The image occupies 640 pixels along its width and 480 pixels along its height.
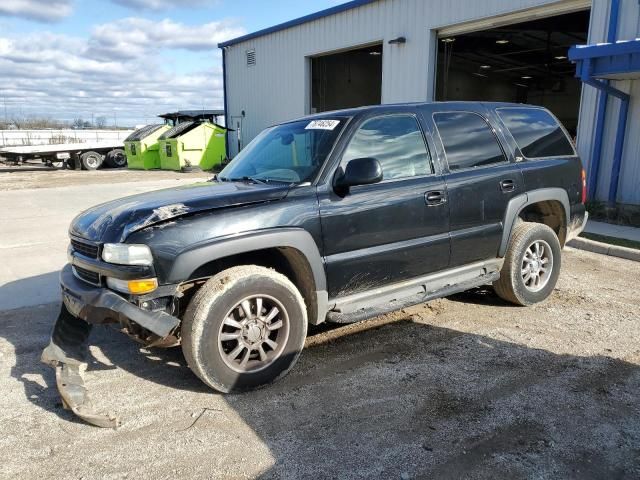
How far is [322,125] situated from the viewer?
161 inches

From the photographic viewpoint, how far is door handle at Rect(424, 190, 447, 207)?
159 inches

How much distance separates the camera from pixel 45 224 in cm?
951

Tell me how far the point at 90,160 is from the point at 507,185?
76.1 feet

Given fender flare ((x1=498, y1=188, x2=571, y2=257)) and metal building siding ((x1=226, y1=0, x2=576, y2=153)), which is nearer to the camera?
fender flare ((x1=498, y1=188, x2=571, y2=257))

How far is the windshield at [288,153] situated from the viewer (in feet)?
12.5

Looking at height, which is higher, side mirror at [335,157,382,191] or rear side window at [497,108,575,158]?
rear side window at [497,108,575,158]

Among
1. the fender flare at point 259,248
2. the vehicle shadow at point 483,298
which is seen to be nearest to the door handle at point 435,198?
the fender flare at point 259,248

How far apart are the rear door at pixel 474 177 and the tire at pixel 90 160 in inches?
895

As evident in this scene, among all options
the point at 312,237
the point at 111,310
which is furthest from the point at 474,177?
the point at 111,310

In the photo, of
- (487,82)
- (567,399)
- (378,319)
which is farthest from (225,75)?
(567,399)

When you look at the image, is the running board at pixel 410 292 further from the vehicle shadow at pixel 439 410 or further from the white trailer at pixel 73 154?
the white trailer at pixel 73 154

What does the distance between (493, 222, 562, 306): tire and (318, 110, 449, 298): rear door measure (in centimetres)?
92

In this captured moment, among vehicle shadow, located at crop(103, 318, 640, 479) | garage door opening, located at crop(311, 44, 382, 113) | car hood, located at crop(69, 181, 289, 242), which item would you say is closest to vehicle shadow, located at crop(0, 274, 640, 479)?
vehicle shadow, located at crop(103, 318, 640, 479)

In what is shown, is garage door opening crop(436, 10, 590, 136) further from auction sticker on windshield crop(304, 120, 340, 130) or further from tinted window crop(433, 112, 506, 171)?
auction sticker on windshield crop(304, 120, 340, 130)
